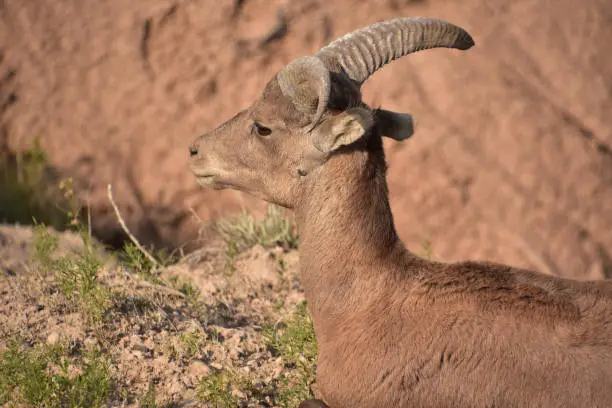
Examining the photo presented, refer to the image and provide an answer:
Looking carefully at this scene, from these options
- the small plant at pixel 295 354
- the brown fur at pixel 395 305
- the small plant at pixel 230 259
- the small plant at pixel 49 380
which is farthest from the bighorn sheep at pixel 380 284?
the small plant at pixel 230 259

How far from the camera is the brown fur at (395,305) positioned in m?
4.33

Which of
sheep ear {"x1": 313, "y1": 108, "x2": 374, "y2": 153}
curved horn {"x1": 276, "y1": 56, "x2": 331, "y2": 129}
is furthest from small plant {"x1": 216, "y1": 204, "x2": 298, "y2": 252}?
sheep ear {"x1": 313, "y1": 108, "x2": 374, "y2": 153}

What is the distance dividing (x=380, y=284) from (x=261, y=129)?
1257mm

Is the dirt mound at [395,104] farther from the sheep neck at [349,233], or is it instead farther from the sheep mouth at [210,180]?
the sheep neck at [349,233]

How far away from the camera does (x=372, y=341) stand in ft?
15.2

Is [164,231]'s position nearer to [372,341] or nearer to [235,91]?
[235,91]

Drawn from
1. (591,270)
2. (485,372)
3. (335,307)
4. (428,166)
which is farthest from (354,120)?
(591,270)

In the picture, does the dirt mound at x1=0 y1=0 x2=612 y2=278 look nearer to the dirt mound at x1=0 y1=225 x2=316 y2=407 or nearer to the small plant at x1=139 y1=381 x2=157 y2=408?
the dirt mound at x1=0 y1=225 x2=316 y2=407

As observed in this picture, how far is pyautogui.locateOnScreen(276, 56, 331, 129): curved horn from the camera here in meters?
4.50

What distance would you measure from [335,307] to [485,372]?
980 millimetres

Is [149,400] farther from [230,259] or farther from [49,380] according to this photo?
[230,259]

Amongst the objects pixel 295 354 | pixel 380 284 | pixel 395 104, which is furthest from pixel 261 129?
pixel 395 104

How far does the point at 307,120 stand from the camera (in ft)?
16.4

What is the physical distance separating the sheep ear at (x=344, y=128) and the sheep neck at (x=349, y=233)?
0.57ft
